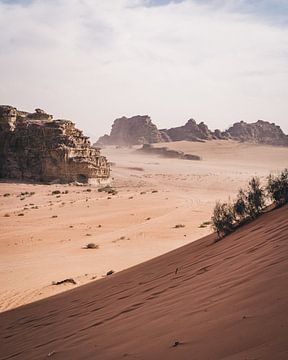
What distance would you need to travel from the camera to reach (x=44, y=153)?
3597 centimetres

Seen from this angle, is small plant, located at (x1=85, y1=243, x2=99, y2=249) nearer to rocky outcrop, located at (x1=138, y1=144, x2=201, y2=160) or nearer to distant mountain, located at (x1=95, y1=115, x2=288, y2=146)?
rocky outcrop, located at (x1=138, y1=144, x2=201, y2=160)

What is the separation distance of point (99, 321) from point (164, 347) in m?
1.63

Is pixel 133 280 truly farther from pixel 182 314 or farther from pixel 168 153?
pixel 168 153

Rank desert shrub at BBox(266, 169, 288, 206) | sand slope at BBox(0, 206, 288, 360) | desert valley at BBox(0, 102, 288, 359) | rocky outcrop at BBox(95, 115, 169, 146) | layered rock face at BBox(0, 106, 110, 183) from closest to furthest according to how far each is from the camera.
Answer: sand slope at BBox(0, 206, 288, 360) → desert valley at BBox(0, 102, 288, 359) → desert shrub at BBox(266, 169, 288, 206) → layered rock face at BBox(0, 106, 110, 183) → rocky outcrop at BBox(95, 115, 169, 146)

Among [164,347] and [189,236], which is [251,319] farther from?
[189,236]

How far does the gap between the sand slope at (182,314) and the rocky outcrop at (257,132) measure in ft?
343

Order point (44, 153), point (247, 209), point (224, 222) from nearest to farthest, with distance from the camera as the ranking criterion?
point (224, 222) < point (247, 209) < point (44, 153)

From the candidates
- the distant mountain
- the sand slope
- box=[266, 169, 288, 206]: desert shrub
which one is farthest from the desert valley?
the distant mountain

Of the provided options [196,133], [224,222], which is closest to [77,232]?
[224,222]

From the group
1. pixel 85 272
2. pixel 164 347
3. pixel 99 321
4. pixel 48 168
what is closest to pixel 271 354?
pixel 164 347

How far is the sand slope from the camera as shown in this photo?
2758 mm

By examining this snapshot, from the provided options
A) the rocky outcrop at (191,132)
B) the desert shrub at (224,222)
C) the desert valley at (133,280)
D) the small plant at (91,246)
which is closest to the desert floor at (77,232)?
the desert valley at (133,280)

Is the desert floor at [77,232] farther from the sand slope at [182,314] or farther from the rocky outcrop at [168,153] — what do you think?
the rocky outcrop at [168,153]

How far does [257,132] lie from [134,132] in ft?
116
